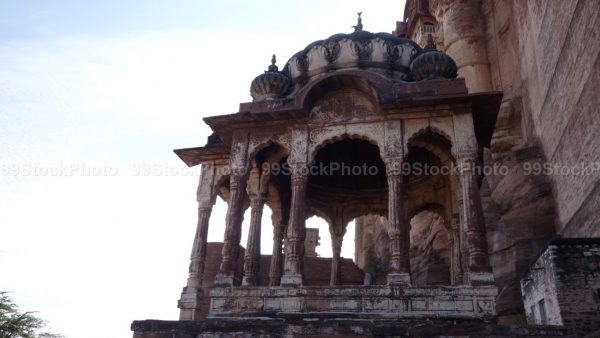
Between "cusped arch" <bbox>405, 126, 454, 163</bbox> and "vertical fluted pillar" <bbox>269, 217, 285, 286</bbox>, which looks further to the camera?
"vertical fluted pillar" <bbox>269, 217, 285, 286</bbox>

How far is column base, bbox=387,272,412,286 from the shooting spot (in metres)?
9.44

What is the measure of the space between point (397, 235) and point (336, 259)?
5.54 m

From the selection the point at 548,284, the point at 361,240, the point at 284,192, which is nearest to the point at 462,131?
the point at 548,284

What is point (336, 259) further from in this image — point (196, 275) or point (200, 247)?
point (196, 275)

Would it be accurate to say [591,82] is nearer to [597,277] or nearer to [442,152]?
[442,152]

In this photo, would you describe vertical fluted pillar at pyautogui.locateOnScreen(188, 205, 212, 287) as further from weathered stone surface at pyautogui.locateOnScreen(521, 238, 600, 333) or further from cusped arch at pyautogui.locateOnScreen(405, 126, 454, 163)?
weathered stone surface at pyautogui.locateOnScreen(521, 238, 600, 333)

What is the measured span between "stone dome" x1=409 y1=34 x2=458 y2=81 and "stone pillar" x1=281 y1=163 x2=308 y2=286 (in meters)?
3.41

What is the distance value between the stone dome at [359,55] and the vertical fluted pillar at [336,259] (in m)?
4.86

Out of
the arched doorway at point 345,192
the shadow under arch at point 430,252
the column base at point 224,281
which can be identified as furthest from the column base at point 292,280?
the shadow under arch at point 430,252

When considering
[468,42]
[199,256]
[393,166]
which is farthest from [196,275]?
[468,42]

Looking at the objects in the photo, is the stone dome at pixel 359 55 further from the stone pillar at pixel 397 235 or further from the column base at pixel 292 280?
the column base at pixel 292 280

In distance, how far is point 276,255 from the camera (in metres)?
14.4

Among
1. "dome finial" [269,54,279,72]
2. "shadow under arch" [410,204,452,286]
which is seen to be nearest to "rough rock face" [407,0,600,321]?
"shadow under arch" [410,204,452,286]

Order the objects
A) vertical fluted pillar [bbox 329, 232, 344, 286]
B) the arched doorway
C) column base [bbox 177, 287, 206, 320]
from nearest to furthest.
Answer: column base [bbox 177, 287, 206, 320]
vertical fluted pillar [bbox 329, 232, 344, 286]
the arched doorway
